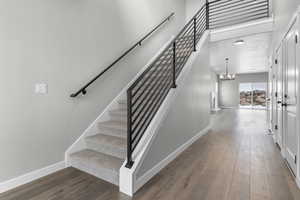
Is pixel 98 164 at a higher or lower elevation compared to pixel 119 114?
lower

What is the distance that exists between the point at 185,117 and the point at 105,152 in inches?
60.3

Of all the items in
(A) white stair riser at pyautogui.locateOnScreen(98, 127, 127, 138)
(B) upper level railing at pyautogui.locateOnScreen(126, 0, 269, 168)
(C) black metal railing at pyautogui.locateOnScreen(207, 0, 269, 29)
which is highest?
(C) black metal railing at pyautogui.locateOnScreen(207, 0, 269, 29)

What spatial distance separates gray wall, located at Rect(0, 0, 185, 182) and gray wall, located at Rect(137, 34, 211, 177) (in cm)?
130

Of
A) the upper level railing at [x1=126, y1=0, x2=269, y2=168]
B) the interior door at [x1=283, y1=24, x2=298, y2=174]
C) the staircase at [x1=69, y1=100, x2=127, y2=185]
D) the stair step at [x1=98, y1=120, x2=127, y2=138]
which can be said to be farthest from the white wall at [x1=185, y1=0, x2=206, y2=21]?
the stair step at [x1=98, y1=120, x2=127, y2=138]

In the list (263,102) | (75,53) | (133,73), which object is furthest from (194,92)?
(263,102)

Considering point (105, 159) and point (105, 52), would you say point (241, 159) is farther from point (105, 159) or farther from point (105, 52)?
point (105, 52)

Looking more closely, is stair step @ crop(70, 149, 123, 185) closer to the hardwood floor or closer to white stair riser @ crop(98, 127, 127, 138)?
the hardwood floor

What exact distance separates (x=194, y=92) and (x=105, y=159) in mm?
2196

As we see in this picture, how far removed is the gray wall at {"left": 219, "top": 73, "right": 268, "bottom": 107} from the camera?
11.8 meters

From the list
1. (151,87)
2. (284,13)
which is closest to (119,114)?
(151,87)

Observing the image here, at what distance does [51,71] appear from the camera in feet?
7.20

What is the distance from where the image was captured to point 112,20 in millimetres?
3139

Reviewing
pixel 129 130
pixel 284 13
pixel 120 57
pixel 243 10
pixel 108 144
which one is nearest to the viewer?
pixel 129 130

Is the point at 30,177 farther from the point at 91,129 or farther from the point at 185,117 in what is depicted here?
the point at 185,117
